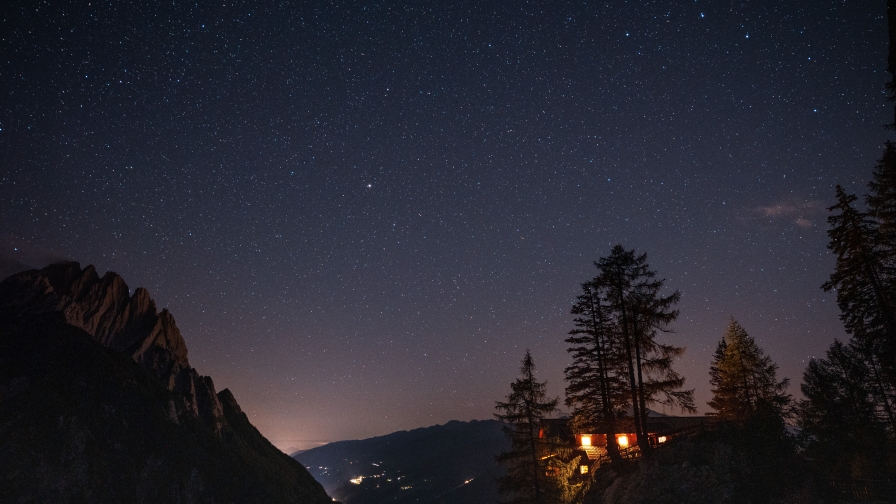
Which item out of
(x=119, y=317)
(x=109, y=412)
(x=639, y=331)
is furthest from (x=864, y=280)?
(x=119, y=317)

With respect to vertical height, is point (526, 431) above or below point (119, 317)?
below

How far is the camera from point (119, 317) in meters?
156

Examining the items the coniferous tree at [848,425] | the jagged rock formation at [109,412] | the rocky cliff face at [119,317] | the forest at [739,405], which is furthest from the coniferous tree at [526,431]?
the rocky cliff face at [119,317]

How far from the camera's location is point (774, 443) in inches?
747

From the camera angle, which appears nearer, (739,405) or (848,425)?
(848,425)

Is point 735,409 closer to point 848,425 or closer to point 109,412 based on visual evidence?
point 848,425

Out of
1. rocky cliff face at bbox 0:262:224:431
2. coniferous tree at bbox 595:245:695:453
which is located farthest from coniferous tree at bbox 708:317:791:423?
rocky cliff face at bbox 0:262:224:431

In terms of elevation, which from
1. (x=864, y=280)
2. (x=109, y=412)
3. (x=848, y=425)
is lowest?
(x=109, y=412)

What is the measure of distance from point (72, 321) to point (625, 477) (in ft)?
585

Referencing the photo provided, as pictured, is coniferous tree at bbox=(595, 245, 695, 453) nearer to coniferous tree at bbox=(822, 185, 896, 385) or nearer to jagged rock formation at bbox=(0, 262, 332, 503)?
coniferous tree at bbox=(822, 185, 896, 385)

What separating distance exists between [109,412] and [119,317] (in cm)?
4345

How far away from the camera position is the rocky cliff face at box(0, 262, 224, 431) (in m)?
136

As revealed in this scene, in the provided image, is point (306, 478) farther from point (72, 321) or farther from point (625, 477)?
point (625, 477)

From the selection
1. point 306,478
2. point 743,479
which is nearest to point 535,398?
point 743,479
